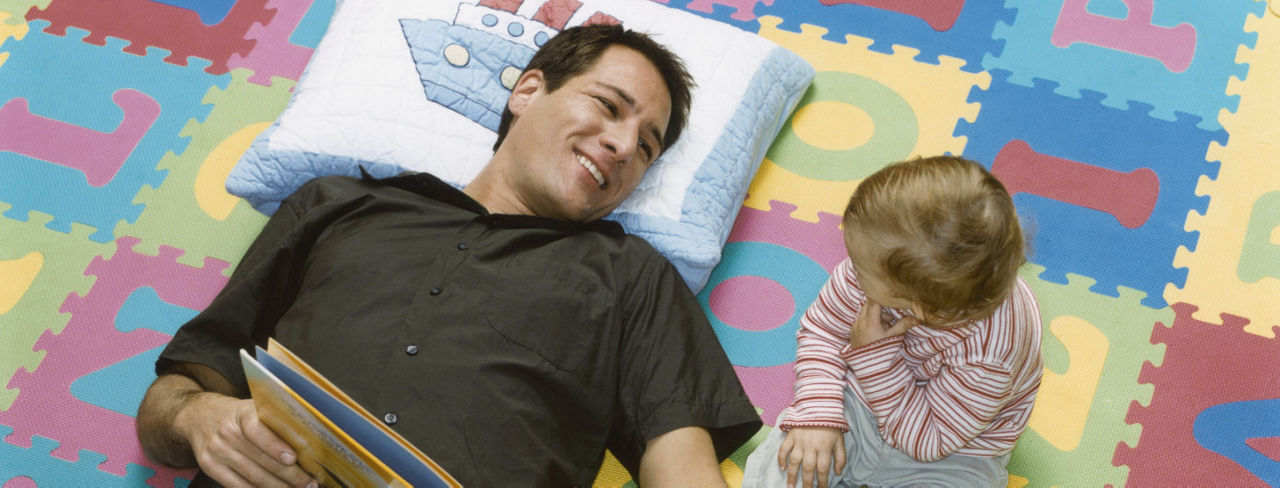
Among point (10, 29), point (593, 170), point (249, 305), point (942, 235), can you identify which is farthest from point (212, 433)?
point (10, 29)

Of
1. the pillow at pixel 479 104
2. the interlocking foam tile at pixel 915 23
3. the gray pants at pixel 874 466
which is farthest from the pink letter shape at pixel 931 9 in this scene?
the gray pants at pixel 874 466

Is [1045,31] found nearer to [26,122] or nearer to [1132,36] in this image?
[1132,36]

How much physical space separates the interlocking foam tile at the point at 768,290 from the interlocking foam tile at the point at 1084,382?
476mm

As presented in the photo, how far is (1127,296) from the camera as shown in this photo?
7.30 ft

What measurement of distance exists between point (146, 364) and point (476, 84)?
3.10 feet

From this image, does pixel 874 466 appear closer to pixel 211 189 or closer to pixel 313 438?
pixel 313 438

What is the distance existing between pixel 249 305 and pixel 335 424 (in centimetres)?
59

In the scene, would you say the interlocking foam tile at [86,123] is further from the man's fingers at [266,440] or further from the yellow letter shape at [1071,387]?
the yellow letter shape at [1071,387]

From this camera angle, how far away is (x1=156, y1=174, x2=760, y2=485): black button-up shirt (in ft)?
5.63

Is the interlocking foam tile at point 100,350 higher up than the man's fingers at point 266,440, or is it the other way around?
the man's fingers at point 266,440

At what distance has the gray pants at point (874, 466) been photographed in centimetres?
185

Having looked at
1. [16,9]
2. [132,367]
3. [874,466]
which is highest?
[16,9]

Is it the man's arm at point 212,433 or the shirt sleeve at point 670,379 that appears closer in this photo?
the man's arm at point 212,433

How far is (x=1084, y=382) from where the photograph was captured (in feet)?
6.98
